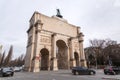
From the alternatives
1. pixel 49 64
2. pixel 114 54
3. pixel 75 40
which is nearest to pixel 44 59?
pixel 49 64

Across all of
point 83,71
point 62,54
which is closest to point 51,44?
point 62,54

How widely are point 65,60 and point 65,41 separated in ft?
20.4

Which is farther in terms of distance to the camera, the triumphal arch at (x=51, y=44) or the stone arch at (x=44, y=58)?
the stone arch at (x=44, y=58)

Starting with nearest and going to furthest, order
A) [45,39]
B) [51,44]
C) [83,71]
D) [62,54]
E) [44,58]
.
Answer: [83,71] < [45,39] < [51,44] < [44,58] < [62,54]

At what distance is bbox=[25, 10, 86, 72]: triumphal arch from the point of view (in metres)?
40.9

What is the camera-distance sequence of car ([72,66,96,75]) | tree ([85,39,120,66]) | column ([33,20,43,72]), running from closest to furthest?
car ([72,66,96,75]), column ([33,20,43,72]), tree ([85,39,120,66])

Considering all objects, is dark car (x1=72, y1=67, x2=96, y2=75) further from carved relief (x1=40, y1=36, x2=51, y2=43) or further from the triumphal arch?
carved relief (x1=40, y1=36, x2=51, y2=43)

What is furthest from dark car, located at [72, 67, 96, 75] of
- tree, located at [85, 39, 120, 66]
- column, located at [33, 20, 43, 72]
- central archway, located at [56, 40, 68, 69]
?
tree, located at [85, 39, 120, 66]

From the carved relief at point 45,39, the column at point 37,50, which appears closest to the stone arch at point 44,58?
the carved relief at point 45,39

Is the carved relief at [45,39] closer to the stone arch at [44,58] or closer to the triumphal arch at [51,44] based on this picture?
the triumphal arch at [51,44]

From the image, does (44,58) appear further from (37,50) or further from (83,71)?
(83,71)

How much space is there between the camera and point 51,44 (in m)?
44.5

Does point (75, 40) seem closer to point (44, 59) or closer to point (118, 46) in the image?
point (44, 59)

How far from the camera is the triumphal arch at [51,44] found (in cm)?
4091
